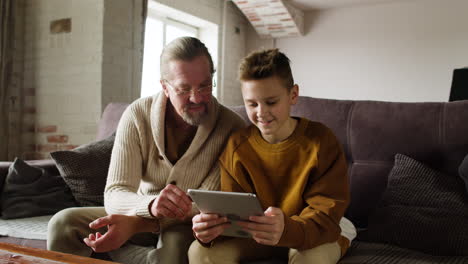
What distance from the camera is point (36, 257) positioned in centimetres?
98

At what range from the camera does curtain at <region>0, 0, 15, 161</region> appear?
11.0ft

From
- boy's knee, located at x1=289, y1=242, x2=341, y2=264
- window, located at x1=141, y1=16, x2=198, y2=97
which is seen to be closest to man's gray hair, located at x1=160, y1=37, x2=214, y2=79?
boy's knee, located at x1=289, y1=242, x2=341, y2=264

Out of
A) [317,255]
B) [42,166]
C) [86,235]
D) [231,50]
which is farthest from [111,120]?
[231,50]

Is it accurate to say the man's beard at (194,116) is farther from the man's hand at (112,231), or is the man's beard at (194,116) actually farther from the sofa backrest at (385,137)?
the sofa backrest at (385,137)

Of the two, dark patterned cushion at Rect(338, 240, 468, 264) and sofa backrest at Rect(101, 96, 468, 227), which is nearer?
dark patterned cushion at Rect(338, 240, 468, 264)

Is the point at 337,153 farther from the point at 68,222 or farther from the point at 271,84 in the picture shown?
the point at 68,222

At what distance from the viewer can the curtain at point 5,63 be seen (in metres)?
3.36

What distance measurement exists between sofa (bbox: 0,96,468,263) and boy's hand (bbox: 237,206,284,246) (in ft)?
1.16

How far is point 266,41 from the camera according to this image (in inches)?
261

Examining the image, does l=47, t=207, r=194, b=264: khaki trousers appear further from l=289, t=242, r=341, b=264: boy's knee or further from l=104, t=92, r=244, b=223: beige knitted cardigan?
l=289, t=242, r=341, b=264: boy's knee

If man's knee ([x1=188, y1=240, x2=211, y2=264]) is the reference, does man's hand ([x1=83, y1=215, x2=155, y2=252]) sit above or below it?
above

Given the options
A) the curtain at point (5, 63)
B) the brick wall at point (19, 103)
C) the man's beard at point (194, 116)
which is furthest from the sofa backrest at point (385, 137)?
the brick wall at point (19, 103)

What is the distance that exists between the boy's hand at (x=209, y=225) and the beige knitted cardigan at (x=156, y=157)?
0.32 metres

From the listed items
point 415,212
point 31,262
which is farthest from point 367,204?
point 31,262
